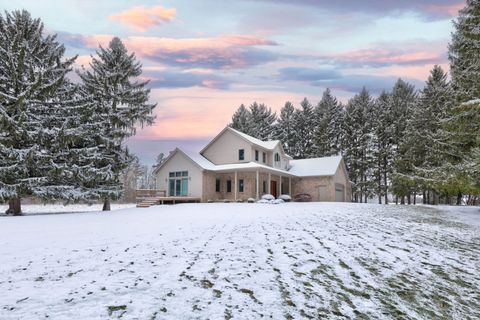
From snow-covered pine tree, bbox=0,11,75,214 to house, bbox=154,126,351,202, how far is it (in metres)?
12.6

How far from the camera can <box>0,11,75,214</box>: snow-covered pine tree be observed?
1523 centimetres

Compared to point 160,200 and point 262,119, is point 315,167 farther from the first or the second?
point 262,119

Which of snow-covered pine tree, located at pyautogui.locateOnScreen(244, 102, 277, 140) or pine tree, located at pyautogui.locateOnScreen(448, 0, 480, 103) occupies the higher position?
snow-covered pine tree, located at pyautogui.locateOnScreen(244, 102, 277, 140)

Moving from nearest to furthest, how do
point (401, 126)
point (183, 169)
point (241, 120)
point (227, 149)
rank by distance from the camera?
1. point (183, 169)
2. point (227, 149)
3. point (401, 126)
4. point (241, 120)

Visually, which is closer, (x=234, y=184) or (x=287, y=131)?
(x=234, y=184)

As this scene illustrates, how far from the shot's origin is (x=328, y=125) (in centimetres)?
4791

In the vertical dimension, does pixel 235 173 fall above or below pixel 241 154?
below

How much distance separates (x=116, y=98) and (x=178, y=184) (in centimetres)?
1025

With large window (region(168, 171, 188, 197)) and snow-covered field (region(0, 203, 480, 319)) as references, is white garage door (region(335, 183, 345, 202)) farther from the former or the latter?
snow-covered field (region(0, 203, 480, 319))

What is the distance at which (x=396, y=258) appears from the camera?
5.96 meters

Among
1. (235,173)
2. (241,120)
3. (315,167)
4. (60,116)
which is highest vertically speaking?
(241,120)

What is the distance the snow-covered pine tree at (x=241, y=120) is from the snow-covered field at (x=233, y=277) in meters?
41.6

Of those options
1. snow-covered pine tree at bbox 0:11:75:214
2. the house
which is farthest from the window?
snow-covered pine tree at bbox 0:11:75:214

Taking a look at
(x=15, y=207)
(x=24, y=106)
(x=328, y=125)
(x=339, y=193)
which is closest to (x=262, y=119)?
(x=328, y=125)
